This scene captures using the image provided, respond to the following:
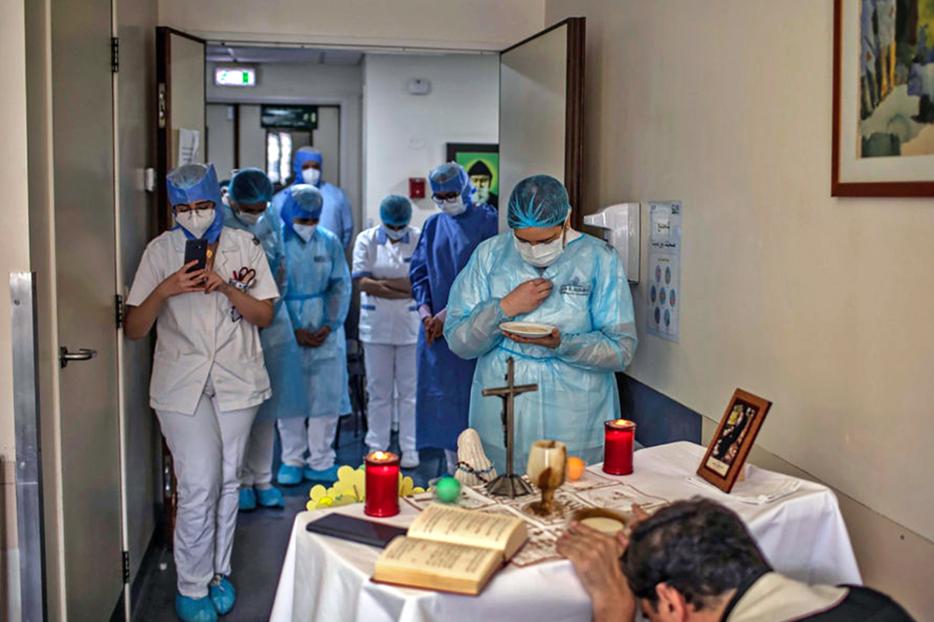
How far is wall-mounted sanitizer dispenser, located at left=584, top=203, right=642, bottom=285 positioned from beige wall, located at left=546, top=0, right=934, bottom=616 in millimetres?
70

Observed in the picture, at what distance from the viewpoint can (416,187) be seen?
6.75 m

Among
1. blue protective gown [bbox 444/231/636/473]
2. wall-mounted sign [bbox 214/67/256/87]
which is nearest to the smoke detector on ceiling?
wall-mounted sign [bbox 214/67/256/87]

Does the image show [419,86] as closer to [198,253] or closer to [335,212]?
[335,212]

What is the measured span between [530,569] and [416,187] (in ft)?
17.3

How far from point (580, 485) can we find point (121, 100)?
76.7 inches

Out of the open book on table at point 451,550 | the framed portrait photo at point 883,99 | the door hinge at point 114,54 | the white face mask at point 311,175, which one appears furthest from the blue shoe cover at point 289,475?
the framed portrait photo at point 883,99

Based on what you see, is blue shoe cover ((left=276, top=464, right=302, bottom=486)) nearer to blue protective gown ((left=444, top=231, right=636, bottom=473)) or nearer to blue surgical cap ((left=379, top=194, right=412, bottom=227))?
blue surgical cap ((left=379, top=194, right=412, bottom=227))

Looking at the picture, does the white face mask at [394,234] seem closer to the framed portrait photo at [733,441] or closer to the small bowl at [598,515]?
the framed portrait photo at [733,441]

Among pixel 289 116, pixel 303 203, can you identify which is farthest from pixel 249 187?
pixel 289 116

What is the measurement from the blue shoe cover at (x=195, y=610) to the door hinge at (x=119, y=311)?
36.0 inches

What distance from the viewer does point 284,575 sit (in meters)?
1.87

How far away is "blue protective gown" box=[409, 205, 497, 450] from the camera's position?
432 cm

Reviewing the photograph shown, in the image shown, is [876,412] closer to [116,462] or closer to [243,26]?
[116,462]

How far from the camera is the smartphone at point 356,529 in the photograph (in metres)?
1.70
